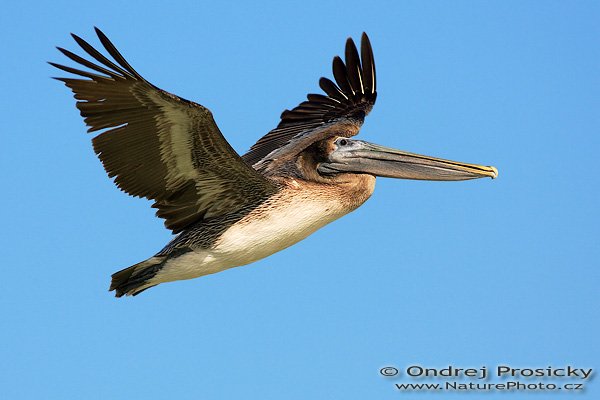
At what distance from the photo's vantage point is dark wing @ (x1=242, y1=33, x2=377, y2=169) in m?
11.8

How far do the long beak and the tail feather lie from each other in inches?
78.3

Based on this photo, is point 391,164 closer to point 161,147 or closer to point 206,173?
point 206,173

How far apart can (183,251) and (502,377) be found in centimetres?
363

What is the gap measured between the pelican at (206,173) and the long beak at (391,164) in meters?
0.01

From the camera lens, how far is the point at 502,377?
10.4 m

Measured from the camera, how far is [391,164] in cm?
1038

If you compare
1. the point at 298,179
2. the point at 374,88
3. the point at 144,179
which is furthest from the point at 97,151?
the point at 374,88

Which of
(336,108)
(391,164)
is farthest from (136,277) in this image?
(336,108)

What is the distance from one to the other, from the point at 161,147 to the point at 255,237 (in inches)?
50.7

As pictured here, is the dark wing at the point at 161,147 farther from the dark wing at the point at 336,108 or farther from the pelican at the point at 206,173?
the dark wing at the point at 336,108

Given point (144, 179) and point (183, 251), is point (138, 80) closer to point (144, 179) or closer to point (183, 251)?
point (144, 179)

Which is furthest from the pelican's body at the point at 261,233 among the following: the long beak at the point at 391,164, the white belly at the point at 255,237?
the long beak at the point at 391,164

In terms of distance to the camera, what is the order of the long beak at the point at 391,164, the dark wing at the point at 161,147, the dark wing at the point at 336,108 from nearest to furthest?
the dark wing at the point at 161,147 < the long beak at the point at 391,164 < the dark wing at the point at 336,108

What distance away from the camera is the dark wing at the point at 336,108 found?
1176 centimetres
